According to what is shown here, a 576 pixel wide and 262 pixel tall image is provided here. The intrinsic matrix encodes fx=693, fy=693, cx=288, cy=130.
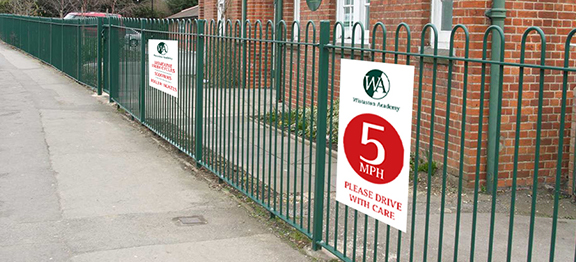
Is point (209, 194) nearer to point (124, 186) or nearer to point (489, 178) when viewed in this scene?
point (124, 186)

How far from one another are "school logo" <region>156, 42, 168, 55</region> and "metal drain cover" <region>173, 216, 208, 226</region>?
3.21 meters

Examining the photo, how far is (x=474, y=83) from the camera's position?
23.1 ft

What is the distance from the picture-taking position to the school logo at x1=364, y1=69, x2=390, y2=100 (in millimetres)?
4211

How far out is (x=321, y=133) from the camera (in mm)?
5281

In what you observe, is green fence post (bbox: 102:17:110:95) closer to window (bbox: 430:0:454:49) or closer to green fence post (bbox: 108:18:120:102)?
green fence post (bbox: 108:18:120:102)

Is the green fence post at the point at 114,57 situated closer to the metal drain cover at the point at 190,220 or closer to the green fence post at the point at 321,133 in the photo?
the metal drain cover at the point at 190,220


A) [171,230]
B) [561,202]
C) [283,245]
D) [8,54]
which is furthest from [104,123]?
[8,54]

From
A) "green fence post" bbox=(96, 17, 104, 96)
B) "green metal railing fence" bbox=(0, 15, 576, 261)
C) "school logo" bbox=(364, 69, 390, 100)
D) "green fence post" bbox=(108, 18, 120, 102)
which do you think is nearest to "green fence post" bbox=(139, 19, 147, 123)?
"green metal railing fence" bbox=(0, 15, 576, 261)

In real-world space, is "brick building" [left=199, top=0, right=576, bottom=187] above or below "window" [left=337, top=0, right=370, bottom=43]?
below

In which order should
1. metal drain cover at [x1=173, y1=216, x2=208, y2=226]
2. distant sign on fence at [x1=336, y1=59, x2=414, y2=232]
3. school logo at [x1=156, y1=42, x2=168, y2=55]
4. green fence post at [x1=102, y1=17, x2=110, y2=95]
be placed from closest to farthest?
1. distant sign on fence at [x1=336, y1=59, x2=414, y2=232]
2. metal drain cover at [x1=173, y1=216, x2=208, y2=226]
3. school logo at [x1=156, y1=42, x2=168, y2=55]
4. green fence post at [x1=102, y1=17, x2=110, y2=95]

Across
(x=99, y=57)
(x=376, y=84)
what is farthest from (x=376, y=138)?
(x=99, y=57)

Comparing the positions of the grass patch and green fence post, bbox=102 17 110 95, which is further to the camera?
green fence post, bbox=102 17 110 95

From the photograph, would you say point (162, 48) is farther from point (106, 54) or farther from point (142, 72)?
point (106, 54)

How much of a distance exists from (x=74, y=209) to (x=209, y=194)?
141 cm
